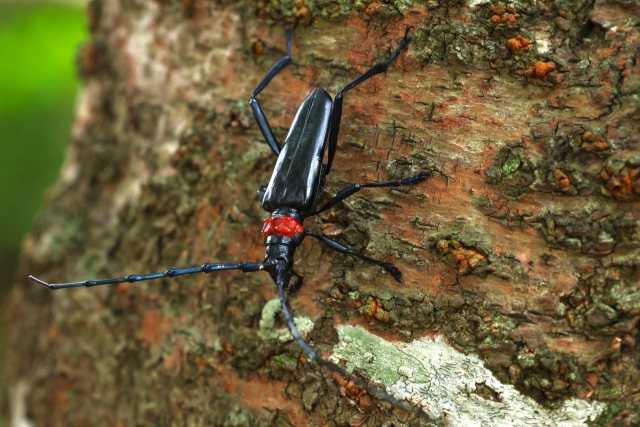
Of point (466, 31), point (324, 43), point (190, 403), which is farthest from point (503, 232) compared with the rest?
point (190, 403)

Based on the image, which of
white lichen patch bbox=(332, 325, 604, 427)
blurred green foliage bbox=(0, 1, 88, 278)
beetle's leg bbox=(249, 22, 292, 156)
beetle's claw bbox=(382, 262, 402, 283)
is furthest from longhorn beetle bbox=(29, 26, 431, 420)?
blurred green foliage bbox=(0, 1, 88, 278)

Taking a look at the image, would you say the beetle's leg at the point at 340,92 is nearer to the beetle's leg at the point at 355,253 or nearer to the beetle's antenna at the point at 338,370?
the beetle's leg at the point at 355,253

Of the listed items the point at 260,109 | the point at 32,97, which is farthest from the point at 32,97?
the point at 260,109

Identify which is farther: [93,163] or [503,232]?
[93,163]

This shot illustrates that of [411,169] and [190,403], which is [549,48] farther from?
[190,403]

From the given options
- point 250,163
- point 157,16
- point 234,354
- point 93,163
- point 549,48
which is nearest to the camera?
point 549,48

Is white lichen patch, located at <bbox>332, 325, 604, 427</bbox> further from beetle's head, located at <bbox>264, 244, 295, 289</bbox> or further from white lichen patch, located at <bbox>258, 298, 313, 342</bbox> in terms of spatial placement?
beetle's head, located at <bbox>264, 244, 295, 289</bbox>
